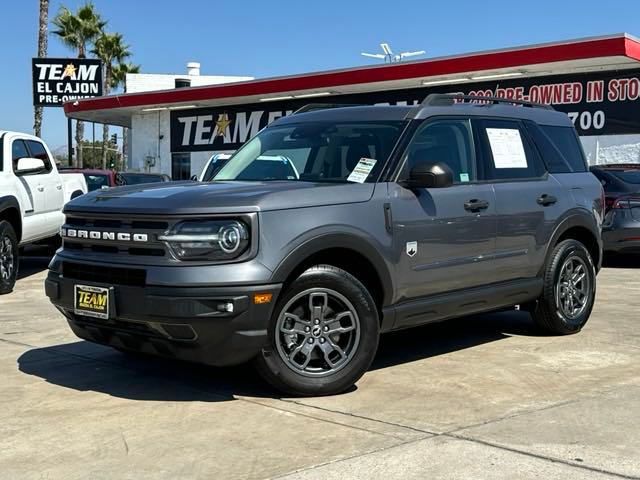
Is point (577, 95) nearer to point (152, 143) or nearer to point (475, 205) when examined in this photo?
point (475, 205)

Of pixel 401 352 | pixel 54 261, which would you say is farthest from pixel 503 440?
pixel 54 261

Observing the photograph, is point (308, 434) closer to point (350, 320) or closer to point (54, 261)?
point (350, 320)

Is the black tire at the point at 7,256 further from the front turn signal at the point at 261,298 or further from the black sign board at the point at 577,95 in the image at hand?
the black sign board at the point at 577,95

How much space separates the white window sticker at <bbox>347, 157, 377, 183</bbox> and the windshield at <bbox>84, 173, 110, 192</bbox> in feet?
37.3

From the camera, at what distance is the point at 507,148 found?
6.61m

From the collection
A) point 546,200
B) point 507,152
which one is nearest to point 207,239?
point 507,152

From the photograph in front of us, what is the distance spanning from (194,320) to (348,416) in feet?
3.45

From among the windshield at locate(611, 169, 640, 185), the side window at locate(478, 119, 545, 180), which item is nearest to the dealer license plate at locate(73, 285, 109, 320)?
the side window at locate(478, 119, 545, 180)

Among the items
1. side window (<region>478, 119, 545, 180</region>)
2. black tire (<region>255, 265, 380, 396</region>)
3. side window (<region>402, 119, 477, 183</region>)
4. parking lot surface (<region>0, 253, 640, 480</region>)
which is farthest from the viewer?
side window (<region>478, 119, 545, 180</region>)

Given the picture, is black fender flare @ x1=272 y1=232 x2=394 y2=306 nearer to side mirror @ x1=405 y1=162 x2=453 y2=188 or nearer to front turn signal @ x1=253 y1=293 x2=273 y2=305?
front turn signal @ x1=253 y1=293 x2=273 y2=305

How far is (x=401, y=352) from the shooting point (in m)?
6.54

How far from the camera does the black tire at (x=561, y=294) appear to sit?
22.7 feet

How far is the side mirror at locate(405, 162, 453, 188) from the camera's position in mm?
5484

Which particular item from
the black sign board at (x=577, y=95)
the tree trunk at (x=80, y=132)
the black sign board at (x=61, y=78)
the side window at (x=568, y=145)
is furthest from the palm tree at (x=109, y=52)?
the side window at (x=568, y=145)
